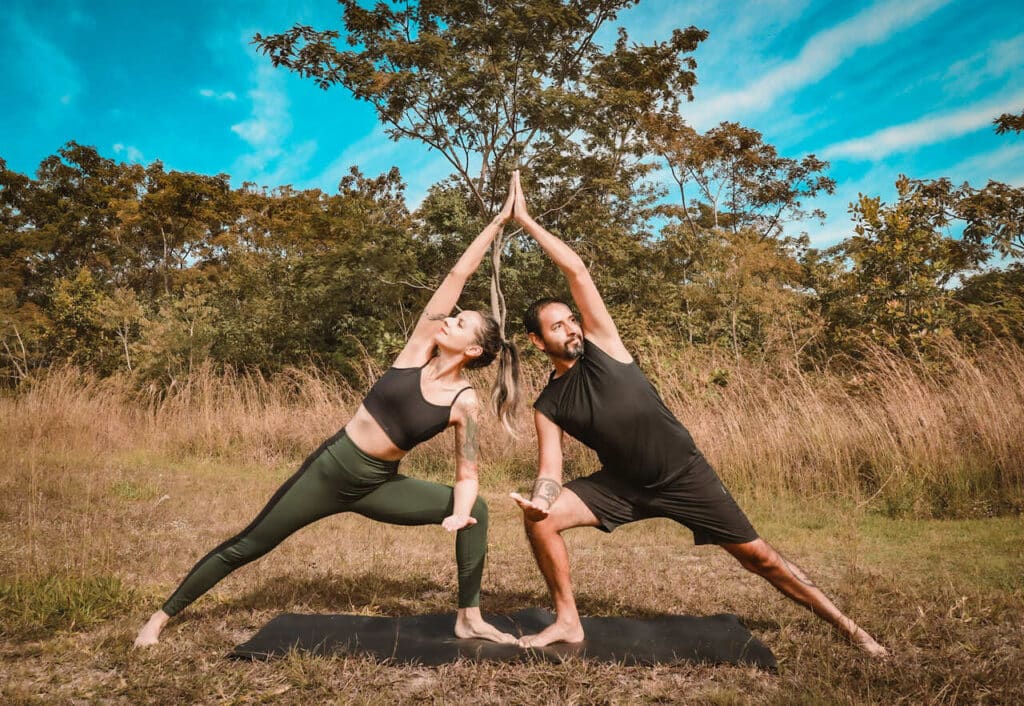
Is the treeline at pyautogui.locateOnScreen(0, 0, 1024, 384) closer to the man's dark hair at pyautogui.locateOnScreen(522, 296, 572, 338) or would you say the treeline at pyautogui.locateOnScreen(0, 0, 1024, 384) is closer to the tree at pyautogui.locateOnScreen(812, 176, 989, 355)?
the tree at pyautogui.locateOnScreen(812, 176, 989, 355)

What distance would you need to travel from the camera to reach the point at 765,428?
708cm

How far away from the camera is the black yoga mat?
3.04 metres

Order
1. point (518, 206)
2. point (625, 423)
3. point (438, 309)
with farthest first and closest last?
point (518, 206), point (438, 309), point (625, 423)

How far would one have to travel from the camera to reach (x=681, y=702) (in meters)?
2.64

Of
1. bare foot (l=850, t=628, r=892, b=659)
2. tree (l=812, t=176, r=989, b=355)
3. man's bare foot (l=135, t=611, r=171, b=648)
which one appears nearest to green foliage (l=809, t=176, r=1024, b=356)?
tree (l=812, t=176, r=989, b=355)

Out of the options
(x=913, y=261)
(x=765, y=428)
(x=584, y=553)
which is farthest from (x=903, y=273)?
(x=584, y=553)

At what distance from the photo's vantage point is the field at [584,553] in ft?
9.18

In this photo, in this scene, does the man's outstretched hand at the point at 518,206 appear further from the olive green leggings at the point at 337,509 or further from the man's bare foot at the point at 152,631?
the man's bare foot at the point at 152,631

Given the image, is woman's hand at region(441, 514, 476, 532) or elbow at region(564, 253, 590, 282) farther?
elbow at region(564, 253, 590, 282)

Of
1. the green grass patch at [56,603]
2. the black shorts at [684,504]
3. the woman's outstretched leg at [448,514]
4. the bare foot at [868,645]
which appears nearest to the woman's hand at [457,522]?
the woman's outstretched leg at [448,514]

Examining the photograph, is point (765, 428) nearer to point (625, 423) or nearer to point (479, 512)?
point (625, 423)

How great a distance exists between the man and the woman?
0.34 meters

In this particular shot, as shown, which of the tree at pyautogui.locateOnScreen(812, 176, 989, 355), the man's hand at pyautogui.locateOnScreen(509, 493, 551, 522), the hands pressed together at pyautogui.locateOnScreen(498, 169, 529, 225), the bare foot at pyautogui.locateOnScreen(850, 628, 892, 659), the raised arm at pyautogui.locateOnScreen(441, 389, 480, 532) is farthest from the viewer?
the tree at pyautogui.locateOnScreen(812, 176, 989, 355)

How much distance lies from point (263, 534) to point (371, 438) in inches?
27.0
